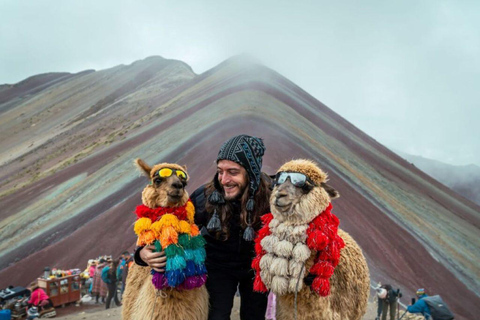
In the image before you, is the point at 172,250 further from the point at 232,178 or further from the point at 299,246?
the point at 299,246

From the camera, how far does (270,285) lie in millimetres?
2387

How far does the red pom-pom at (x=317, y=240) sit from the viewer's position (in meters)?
2.31

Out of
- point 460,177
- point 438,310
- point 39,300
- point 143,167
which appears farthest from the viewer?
point 460,177

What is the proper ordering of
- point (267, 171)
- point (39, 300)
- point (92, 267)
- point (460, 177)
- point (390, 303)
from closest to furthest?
1. point (390, 303)
2. point (39, 300)
3. point (92, 267)
4. point (267, 171)
5. point (460, 177)

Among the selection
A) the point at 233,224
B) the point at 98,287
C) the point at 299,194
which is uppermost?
the point at 299,194

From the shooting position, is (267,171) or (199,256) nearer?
(199,256)

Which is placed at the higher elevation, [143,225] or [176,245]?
[143,225]

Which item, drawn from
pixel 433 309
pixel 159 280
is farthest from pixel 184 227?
pixel 433 309

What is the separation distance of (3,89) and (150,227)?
7582 centimetres

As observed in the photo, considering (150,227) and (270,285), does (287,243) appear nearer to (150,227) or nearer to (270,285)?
(270,285)

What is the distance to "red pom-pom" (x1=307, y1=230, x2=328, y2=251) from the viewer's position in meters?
2.31

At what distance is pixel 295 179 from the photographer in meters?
2.48

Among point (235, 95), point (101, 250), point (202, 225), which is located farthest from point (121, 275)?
point (235, 95)

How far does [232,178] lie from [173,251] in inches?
25.8
